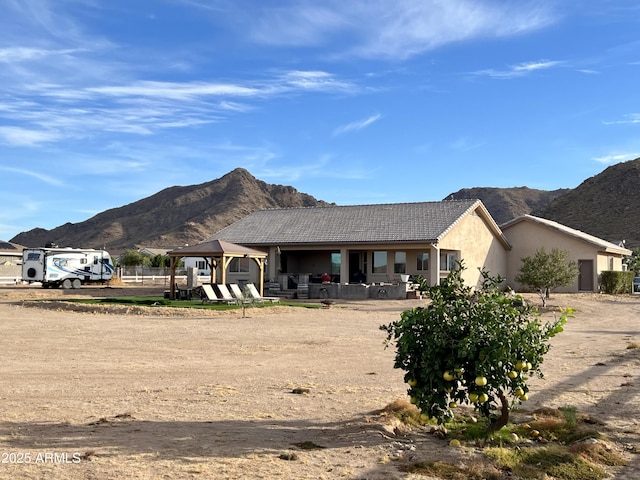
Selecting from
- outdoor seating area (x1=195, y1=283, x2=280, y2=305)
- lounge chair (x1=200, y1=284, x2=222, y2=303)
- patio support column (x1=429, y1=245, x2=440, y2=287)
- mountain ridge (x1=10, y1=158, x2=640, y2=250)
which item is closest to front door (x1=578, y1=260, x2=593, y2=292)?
patio support column (x1=429, y1=245, x2=440, y2=287)

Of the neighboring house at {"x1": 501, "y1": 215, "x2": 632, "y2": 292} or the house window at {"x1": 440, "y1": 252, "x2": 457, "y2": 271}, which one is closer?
the house window at {"x1": 440, "y1": 252, "x2": 457, "y2": 271}

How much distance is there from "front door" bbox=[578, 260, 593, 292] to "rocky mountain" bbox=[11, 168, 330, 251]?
10924 cm

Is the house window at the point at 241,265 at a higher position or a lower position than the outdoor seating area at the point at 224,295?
higher

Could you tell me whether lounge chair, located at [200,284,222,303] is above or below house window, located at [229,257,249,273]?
below

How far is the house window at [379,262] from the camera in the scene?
3809 cm

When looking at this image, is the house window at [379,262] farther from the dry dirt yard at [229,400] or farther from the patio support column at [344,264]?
the dry dirt yard at [229,400]

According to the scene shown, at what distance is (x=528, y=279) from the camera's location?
3172 centimetres

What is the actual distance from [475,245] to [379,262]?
6.08 meters

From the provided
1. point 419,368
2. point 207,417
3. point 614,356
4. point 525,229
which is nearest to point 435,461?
point 419,368

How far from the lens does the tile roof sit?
36438 mm

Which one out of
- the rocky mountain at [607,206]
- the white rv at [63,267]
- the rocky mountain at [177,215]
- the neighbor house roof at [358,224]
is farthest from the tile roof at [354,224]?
the rocky mountain at [177,215]

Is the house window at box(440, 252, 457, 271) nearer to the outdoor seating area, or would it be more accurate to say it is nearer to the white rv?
the outdoor seating area

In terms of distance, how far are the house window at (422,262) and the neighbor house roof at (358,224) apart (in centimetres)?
166

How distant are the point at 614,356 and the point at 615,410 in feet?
18.4
